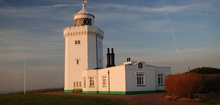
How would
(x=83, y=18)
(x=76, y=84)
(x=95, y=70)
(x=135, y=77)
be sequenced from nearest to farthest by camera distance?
(x=135, y=77), (x=95, y=70), (x=76, y=84), (x=83, y=18)

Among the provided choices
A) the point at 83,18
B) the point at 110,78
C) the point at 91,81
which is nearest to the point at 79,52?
the point at 83,18

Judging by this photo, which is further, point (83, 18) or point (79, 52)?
point (83, 18)

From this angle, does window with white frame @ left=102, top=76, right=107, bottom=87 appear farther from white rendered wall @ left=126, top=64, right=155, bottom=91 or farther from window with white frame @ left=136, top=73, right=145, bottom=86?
window with white frame @ left=136, top=73, right=145, bottom=86

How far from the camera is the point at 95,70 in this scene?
100 ft

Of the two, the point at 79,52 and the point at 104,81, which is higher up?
the point at 79,52

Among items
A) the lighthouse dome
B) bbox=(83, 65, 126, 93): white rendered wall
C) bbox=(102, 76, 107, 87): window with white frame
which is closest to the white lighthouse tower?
the lighthouse dome

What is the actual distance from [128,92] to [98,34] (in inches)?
489

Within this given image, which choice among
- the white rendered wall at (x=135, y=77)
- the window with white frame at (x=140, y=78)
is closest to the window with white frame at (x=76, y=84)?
the white rendered wall at (x=135, y=77)

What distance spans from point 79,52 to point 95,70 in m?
4.90

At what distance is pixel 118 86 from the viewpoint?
26.8 metres

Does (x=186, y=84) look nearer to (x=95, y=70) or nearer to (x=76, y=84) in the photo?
(x=95, y=70)

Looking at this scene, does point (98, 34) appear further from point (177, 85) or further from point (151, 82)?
point (177, 85)

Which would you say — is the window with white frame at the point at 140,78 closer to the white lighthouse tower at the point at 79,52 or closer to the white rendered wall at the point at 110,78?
the white rendered wall at the point at 110,78

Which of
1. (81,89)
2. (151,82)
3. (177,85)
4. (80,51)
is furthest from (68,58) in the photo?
(177,85)
